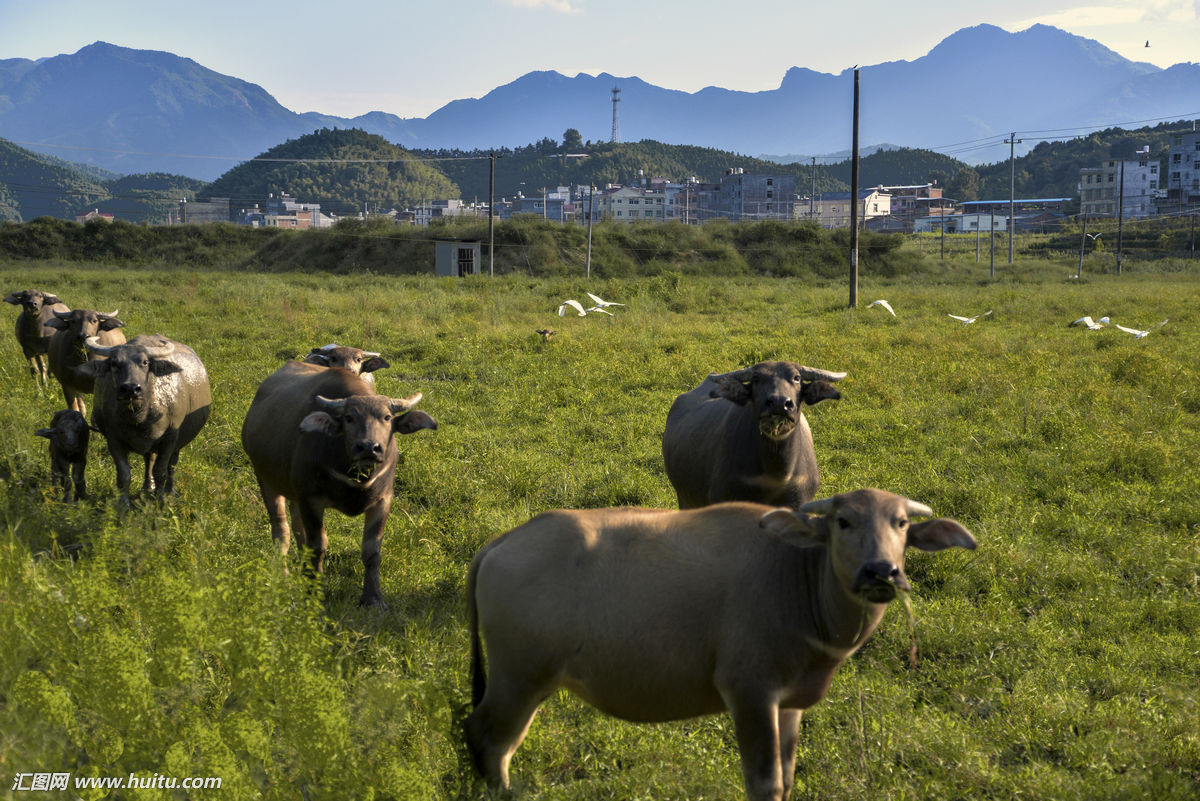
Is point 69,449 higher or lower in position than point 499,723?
higher

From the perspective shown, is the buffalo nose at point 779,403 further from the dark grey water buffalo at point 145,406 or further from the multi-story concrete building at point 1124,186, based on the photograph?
the multi-story concrete building at point 1124,186

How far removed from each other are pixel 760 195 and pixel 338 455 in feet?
392

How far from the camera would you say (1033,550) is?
24.1 ft

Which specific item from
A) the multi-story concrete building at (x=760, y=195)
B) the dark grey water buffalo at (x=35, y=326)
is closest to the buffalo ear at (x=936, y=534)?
the dark grey water buffalo at (x=35, y=326)

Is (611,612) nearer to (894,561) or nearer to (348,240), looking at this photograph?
(894,561)

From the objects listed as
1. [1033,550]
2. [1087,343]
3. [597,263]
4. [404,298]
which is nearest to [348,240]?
[597,263]

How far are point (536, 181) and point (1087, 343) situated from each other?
153 meters

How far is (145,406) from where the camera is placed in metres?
8.22

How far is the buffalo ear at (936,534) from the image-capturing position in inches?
147

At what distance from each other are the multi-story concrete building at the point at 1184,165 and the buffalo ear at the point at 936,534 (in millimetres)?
131641

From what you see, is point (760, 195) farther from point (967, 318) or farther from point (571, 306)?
point (967, 318)

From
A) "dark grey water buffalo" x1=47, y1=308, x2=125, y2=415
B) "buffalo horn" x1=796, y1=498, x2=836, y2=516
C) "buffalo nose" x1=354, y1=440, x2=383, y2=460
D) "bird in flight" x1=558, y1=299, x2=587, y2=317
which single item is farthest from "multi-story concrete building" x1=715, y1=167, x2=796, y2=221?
"buffalo horn" x1=796, y1=498, x2=836, y2=516

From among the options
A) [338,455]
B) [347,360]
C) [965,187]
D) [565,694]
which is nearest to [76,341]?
[347,360]

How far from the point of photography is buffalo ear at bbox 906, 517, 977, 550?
3.72 meters
